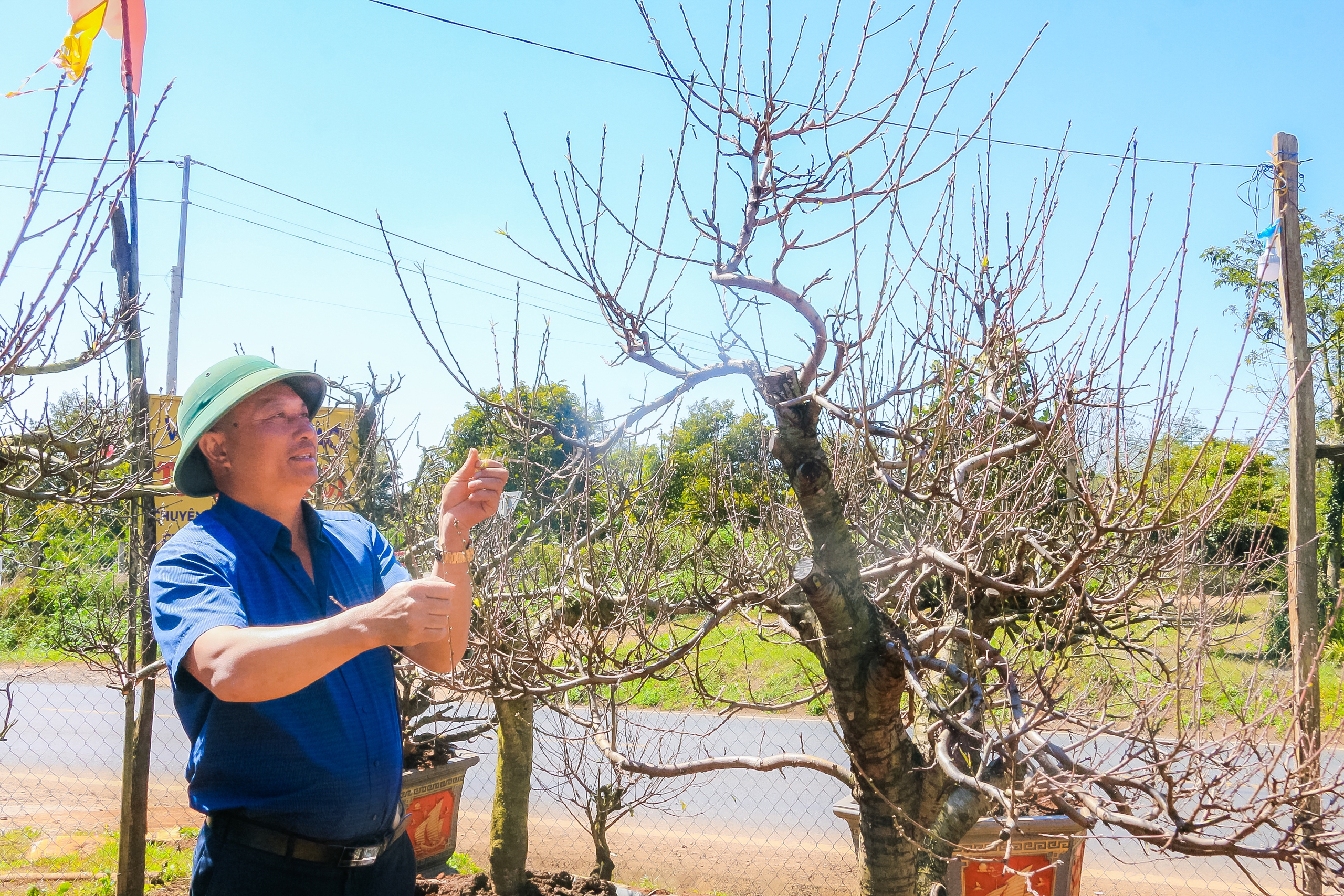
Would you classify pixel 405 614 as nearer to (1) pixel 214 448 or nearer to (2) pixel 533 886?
(1) pixel 214 448

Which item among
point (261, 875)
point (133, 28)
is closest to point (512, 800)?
point (261, 875)

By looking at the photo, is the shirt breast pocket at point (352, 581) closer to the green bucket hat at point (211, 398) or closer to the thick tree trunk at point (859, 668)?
the green bucket hat at point (211, 398)

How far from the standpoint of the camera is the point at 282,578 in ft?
5.83

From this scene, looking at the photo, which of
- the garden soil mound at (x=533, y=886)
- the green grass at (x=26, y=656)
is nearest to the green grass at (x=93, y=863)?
the garden soil mound at (x=533, y=886)

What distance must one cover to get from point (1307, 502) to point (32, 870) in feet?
25.0

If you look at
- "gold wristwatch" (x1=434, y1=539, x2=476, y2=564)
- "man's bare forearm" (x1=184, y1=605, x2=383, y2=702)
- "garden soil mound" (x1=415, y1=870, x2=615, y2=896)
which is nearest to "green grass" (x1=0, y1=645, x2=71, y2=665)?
Result: "garden soil mound" (x1=415, y1=870, x2=615, y2=896)

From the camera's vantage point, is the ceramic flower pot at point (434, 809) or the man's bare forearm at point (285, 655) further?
the ceramic flower pot at point (434, 809)

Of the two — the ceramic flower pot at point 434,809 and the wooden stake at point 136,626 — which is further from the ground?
the wooden stake at point 136,626

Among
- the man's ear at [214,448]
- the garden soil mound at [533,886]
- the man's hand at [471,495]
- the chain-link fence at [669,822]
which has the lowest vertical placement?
the chain-link fence at [669,822]

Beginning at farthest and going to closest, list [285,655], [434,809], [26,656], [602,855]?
[26,656] < [434,809] < [602,855] < [285,655]

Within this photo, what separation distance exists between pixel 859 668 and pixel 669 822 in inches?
200

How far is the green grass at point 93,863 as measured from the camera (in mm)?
4453

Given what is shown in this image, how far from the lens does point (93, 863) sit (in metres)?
4.98

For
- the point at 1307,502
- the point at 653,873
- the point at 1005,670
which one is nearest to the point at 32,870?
the point at 653,873
